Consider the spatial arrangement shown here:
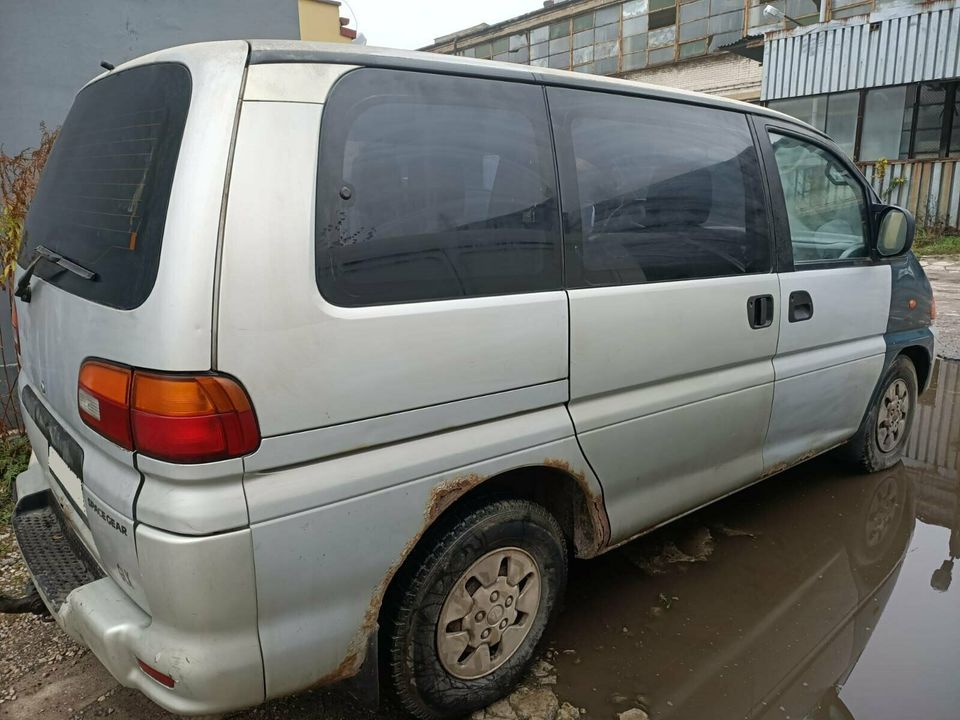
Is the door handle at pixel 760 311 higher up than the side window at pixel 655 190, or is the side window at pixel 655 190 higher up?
the side window at pixel 655 190

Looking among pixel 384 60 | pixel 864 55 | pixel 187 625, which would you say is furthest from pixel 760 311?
pixel 864 55

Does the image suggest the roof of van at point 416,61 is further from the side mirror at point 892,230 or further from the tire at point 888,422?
the tire at point 888,422

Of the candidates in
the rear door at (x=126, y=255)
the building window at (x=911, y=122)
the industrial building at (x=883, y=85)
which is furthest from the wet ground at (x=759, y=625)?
the building window at (x=911, y=122)

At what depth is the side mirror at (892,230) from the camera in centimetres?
343

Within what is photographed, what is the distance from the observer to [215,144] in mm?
1568

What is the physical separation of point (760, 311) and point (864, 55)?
14569mm

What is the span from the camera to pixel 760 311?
2.82m

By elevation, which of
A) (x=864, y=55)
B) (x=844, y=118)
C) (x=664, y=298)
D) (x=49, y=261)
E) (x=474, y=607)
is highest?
(x=864, y=55)

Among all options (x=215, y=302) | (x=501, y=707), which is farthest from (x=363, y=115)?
(x=501, y=707)

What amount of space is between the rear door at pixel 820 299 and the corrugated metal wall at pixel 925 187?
12.3 meters

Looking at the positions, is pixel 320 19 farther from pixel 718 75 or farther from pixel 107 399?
pixel 718 75

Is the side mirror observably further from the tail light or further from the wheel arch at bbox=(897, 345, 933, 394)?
the tail light

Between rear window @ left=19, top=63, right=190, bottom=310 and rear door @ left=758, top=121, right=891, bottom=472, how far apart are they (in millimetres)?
2363

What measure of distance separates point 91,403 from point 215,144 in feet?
2.34
